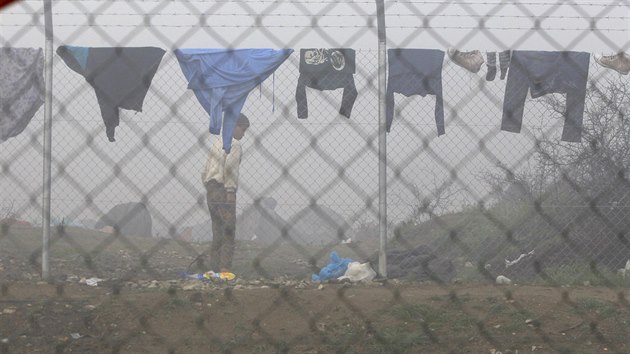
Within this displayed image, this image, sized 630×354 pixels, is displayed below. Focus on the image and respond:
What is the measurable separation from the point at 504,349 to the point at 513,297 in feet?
2.02

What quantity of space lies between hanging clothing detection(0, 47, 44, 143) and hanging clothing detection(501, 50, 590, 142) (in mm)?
1899

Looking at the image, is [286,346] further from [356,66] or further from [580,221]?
[580,221]

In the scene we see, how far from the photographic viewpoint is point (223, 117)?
131 inches

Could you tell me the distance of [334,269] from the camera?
5457mm

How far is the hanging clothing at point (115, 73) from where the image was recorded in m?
3.11

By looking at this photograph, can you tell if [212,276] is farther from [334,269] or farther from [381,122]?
[381,122]

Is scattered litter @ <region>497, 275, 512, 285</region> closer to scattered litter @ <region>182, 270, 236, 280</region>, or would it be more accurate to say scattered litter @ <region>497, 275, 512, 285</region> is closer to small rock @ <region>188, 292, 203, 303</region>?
scattered litter @ <region>182, 270, 236, 280</region>

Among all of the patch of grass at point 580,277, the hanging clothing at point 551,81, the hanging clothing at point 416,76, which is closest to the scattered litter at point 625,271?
the patch of grass at point 580,277

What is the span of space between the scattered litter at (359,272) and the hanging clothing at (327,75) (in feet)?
4.86

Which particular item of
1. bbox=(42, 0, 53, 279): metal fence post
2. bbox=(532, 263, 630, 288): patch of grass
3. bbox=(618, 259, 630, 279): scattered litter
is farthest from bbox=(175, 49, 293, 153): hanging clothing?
bbox=(618, 259, 630, 279): scattered litter

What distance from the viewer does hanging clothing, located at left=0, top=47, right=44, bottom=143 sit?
3553mm

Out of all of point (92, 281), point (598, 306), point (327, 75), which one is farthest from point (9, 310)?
point (598, 306)

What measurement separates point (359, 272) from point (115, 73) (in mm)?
2286

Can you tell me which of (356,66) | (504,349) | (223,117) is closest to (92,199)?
(223,117)
